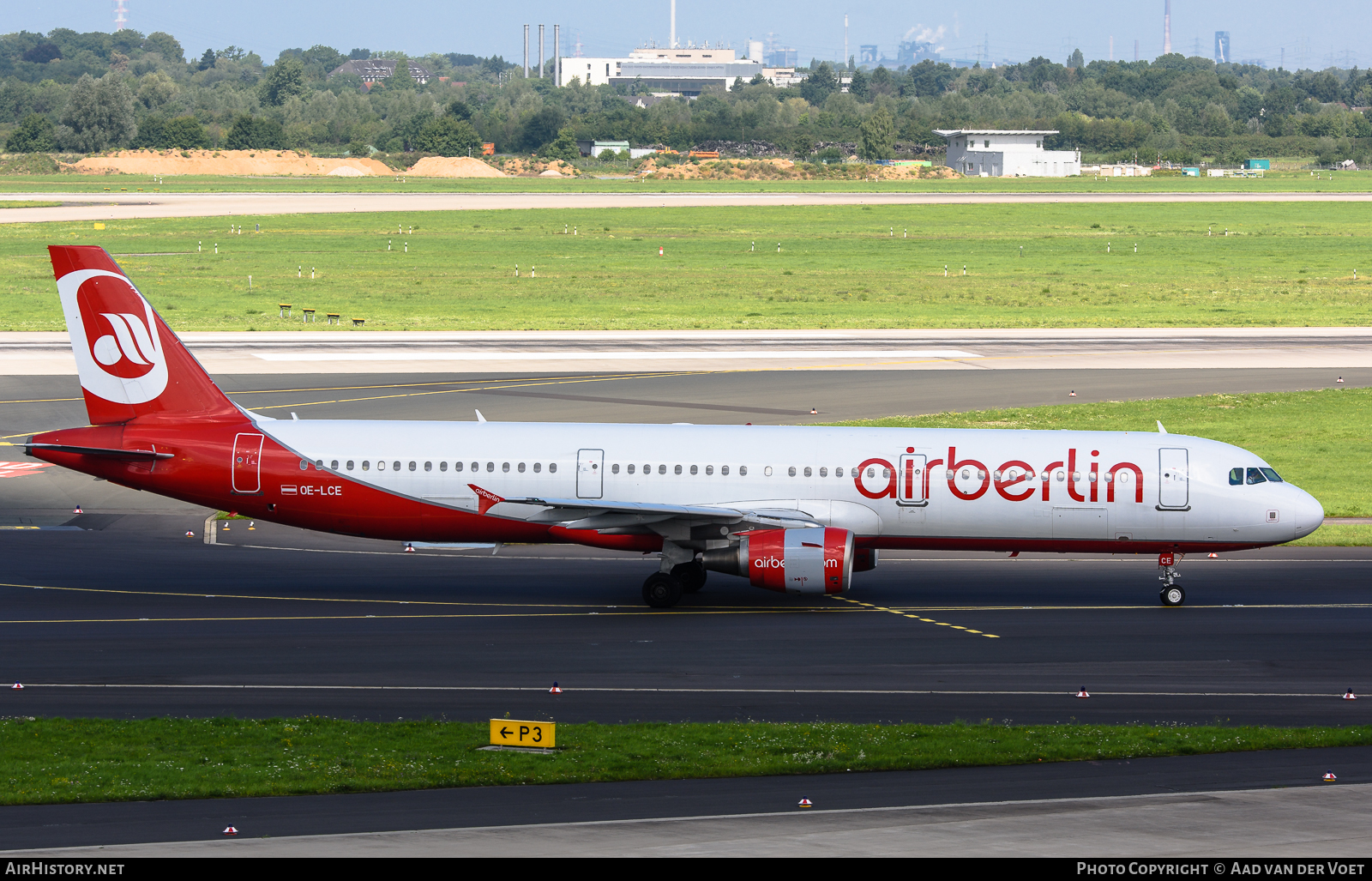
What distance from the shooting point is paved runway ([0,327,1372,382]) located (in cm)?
7031

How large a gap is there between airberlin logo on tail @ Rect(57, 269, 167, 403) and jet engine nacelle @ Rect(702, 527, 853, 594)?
15.0 m

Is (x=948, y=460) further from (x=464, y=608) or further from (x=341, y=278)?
(x=341, y=278)

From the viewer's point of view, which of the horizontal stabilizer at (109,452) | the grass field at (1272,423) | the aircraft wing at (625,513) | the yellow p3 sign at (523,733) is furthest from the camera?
the grass field at (1272,423)

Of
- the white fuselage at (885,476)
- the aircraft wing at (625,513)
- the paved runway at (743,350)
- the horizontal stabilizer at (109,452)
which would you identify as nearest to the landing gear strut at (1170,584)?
the white fuselage at (885,476)

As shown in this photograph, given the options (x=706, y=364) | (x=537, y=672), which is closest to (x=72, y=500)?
(x=537, y=672)

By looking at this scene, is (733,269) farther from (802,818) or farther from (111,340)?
(802,818)

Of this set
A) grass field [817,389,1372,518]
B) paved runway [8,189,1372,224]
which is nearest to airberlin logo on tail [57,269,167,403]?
grass field [817,389,1372,518]

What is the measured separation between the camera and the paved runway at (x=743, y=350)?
231 feet

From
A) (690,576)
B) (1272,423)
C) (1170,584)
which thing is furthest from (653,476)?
(1272,423)

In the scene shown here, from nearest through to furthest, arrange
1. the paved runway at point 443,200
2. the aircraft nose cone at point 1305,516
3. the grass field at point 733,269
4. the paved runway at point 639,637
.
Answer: the paved runway at point 639,637 < the aircraft nose cone at point 1305,516 < the grass field at point 733,269 < the paved runway at point 443,200

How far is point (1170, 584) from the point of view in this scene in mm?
35625

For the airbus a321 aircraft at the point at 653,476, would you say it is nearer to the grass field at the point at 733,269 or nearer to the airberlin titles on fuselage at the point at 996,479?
the airberlin titles on fuselage at the point at 996,479

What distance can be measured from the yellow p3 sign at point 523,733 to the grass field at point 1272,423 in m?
31.8

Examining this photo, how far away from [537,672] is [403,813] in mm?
8897
